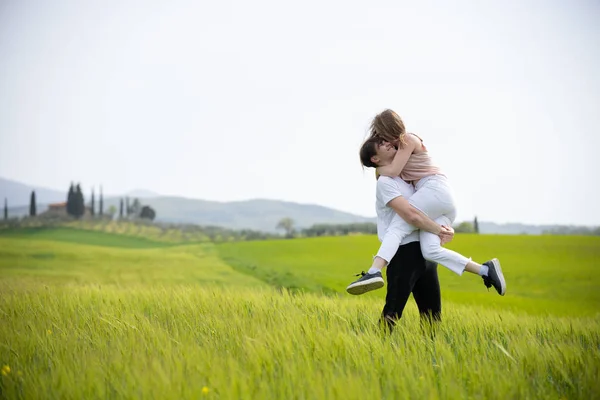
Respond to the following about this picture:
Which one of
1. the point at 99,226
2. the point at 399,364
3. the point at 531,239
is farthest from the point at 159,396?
the point at 99,226

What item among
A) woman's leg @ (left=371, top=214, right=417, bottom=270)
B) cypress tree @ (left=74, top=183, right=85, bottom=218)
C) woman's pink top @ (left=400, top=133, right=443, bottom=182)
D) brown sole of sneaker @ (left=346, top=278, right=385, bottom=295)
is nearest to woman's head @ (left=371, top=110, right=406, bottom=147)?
woman's pink top @ (left=400, top=133, right=443, bottom=182)

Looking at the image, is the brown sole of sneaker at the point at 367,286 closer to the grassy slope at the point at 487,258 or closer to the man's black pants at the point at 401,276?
the man's black pants at the point at 401,276

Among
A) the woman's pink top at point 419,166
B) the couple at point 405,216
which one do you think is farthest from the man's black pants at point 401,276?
the woman's pink top at point 419,166

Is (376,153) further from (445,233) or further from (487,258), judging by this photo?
(487,258)

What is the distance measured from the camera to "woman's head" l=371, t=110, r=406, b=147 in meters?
4.73

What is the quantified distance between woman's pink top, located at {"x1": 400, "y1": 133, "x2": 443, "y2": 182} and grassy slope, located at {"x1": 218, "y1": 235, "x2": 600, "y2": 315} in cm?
359

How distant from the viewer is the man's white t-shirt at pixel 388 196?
4703mm

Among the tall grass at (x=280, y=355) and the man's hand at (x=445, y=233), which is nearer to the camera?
the tall grass at (x=280, y=355)

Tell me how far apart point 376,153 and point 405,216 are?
0.61 meters

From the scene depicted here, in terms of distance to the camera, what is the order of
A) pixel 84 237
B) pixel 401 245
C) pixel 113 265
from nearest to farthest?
pixel 401 245, pixel 113 265, pixel 84 237

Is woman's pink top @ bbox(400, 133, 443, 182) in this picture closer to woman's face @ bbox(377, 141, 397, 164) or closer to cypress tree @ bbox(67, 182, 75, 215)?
woman's face @ bbox(377, 141, 397, 164)

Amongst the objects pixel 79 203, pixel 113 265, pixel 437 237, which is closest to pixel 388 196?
pixel 437 237

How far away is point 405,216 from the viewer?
4.66 metres

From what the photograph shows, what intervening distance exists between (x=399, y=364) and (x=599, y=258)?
38.9 ft
